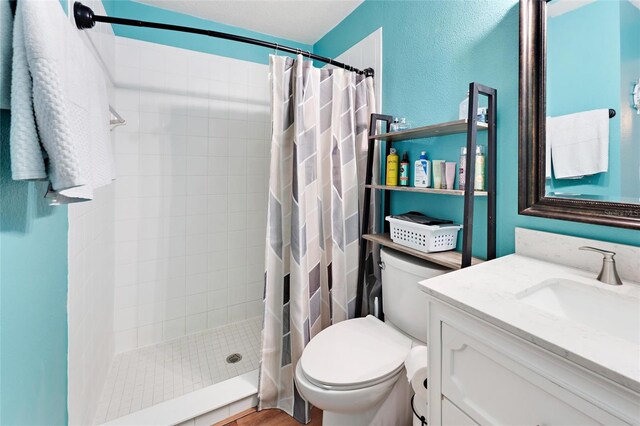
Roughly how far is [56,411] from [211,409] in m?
0.64

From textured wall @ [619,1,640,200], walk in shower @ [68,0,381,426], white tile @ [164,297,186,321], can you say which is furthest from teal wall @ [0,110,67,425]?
textured wall @ [619,1,640,200]

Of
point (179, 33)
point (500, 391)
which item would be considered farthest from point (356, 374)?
point (179, 33)

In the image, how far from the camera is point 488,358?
25.7 inches

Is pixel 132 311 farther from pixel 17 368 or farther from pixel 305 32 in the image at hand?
pixel 305 32

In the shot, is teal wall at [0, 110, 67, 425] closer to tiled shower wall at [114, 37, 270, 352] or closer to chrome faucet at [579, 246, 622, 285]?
tiled shower wall at [114, 37, 270, 352]

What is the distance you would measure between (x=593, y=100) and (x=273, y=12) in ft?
6.24

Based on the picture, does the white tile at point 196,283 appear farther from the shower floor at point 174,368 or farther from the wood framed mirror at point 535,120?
the wood framed mirror at point 535,120

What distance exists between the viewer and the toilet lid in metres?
1.09

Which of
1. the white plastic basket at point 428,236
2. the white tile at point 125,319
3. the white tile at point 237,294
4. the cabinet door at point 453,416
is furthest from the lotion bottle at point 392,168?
the white tile at point 125,319

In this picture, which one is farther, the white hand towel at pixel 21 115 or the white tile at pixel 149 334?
the white tile at pixel 149 334

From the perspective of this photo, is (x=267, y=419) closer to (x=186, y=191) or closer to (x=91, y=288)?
(x=91, y=288)

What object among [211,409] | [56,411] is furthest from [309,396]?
[56,411]

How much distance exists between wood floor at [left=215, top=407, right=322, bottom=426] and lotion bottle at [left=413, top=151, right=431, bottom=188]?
1.30 meters

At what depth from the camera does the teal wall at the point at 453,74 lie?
1115 millimetres
